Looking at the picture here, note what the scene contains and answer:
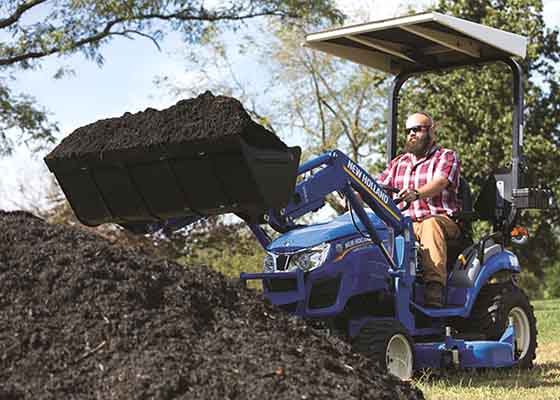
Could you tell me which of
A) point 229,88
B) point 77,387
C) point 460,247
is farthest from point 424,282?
point 229,88

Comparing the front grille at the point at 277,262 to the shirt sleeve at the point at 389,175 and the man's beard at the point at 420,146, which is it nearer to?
→ the shirt sleeve at the point at 389,175

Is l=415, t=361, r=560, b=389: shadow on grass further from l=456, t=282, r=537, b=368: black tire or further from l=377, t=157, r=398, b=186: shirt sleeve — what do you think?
l=377, t=157, r=398, b=186: shirt sleeve

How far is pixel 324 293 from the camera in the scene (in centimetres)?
618

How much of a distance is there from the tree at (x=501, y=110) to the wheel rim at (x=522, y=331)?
41.8ft

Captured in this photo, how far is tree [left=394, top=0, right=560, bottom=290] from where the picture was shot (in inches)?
813

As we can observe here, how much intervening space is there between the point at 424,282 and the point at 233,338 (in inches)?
110

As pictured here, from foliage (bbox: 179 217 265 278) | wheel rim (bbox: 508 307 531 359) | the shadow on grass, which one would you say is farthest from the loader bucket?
foliage (bbox: 179 217 265 278)

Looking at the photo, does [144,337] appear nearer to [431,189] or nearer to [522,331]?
[431,189]

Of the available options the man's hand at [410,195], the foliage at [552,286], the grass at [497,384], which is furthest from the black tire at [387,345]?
the foliage at [552,286]

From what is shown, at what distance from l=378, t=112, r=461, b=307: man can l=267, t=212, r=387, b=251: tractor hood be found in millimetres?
319

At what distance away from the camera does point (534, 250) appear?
22.4 metres

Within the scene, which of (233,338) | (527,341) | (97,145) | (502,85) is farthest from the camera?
(502,85)

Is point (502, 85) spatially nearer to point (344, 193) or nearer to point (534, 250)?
point (534, 250)

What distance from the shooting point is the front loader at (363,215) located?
203 inches
